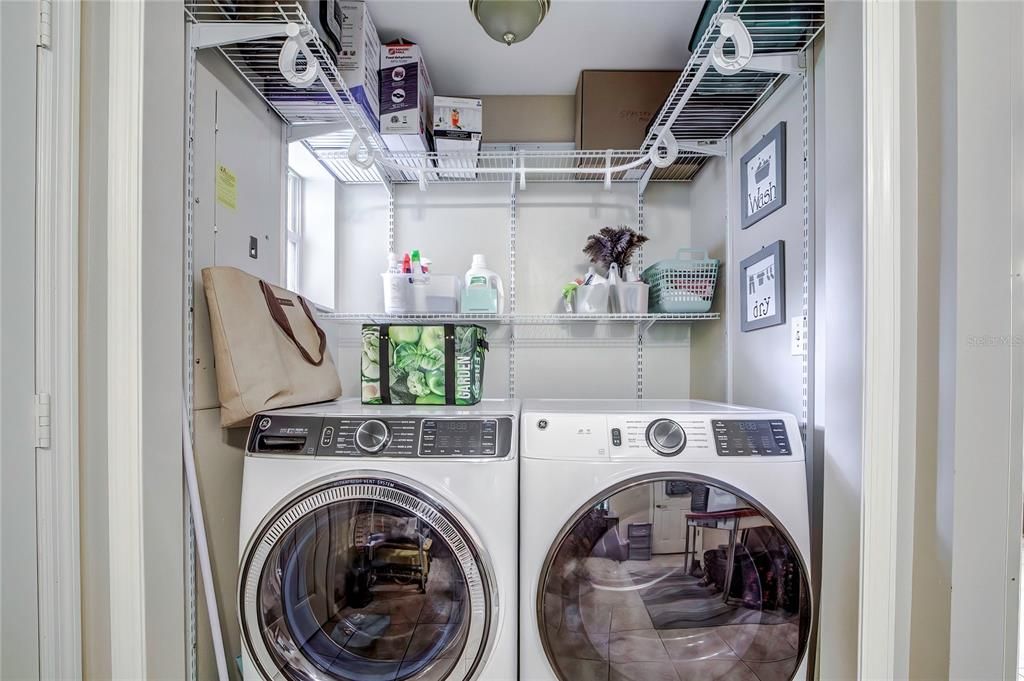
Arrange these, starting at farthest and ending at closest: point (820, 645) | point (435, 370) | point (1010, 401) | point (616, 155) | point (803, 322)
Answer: point (616, 155) < point (435, 370) < point (803, 322) < point (820, 645) < point (1010, 401)

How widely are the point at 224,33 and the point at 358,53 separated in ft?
1.49

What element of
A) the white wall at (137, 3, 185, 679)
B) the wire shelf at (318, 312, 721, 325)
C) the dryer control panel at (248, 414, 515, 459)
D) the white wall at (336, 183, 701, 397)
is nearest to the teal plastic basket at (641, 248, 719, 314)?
the wire shelf at (318, 312, 721, 325)

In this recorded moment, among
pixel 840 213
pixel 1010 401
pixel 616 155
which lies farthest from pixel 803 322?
pixel 616 155

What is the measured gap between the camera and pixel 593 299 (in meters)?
1.92

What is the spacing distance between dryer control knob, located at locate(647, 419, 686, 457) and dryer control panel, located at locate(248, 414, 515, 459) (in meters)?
0.36

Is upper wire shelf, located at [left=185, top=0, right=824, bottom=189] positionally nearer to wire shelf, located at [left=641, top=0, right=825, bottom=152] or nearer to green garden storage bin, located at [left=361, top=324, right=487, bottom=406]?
wire shelf, located at [left=641, top=0, right=825, bottom=152]

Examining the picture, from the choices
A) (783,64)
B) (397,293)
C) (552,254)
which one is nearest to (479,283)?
(397,293)

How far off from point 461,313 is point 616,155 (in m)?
0.84

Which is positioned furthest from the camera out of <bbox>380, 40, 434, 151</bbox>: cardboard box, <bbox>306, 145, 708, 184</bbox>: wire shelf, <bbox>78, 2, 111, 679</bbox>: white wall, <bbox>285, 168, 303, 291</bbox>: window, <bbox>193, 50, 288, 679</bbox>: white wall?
<bbox>285, 168, 303, 291</bbox>: window

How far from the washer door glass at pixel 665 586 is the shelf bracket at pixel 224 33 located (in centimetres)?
145

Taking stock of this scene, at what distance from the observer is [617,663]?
1.18 metres

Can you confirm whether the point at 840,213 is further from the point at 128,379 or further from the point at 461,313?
the point at 128,379

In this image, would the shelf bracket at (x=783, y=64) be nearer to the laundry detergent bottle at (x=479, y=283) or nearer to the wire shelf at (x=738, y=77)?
the wire shelf at (x=738, y=77)

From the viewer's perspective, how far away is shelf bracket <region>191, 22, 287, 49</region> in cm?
125
